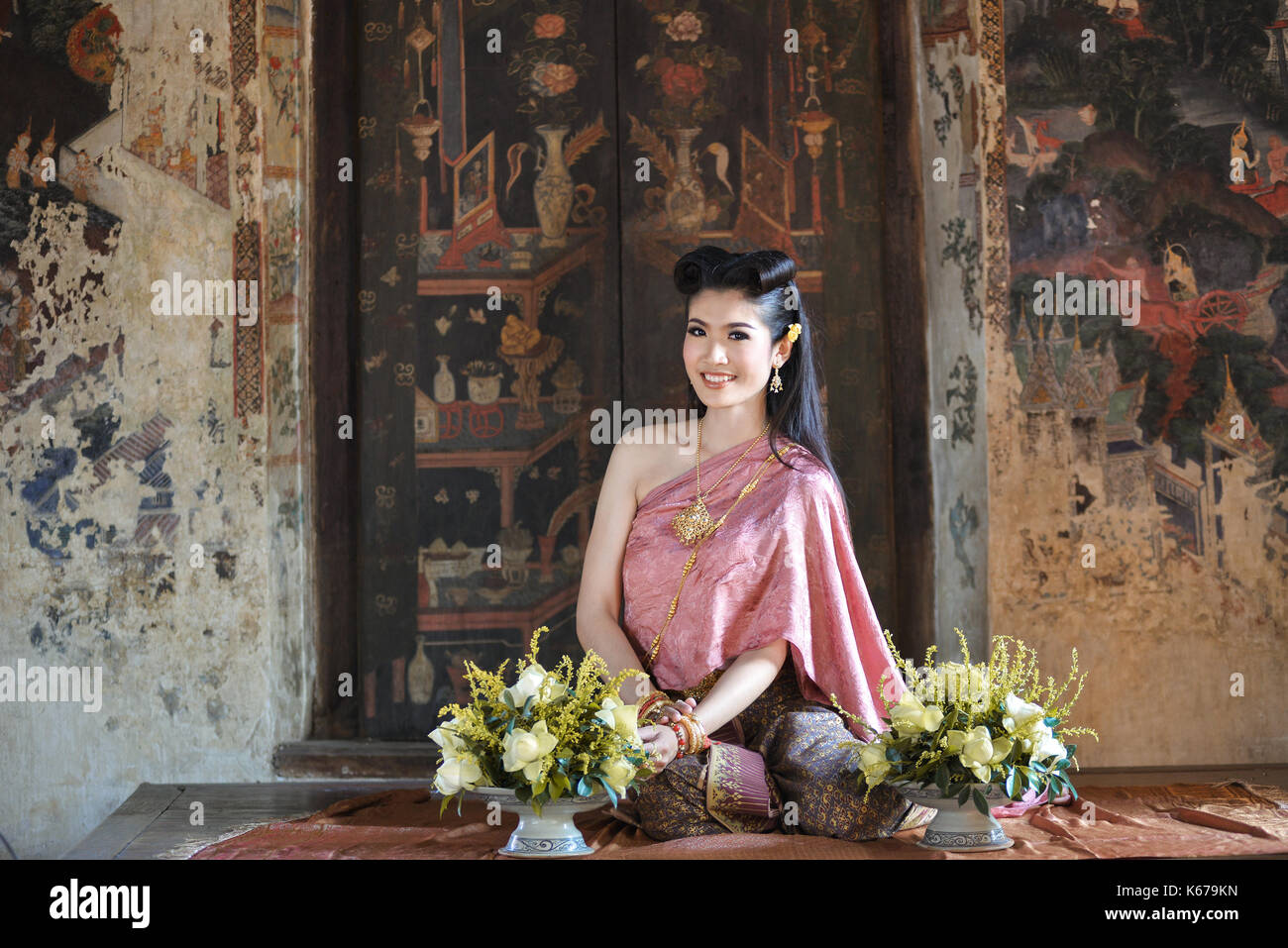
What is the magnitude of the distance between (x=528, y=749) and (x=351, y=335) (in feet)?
7.95

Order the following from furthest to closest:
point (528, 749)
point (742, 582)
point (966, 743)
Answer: point (742, 582)
point (966, 743)
point (528, 749)

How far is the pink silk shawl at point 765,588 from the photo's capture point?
3.01 metres

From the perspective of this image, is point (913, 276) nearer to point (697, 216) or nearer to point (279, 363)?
point (697, 216)

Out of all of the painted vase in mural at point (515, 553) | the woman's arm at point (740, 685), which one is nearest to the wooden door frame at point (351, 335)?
the painted vase in mural at point (515, 553)

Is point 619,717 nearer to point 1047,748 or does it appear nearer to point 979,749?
point 979,749

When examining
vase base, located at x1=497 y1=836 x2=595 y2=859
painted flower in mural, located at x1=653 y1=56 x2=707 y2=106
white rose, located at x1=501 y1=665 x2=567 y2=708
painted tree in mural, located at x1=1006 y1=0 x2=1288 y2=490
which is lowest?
vase base, located at x1=497 y1=836 x2=595 y2=859

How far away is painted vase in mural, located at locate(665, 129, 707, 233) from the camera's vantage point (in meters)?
4.45

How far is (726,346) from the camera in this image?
3.13 m

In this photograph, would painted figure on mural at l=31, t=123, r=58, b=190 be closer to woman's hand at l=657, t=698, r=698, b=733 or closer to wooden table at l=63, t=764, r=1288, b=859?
wooden table at l=63, t=764, r=1288, b=859

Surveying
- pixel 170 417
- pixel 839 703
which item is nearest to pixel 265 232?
pixel 170 417

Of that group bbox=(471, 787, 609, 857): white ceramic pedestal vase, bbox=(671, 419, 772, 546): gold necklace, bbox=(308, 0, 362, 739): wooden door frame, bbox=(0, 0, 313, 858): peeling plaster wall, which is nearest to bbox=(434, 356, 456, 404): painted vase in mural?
bbox=(308, 0, 362, 739): wooden door frame

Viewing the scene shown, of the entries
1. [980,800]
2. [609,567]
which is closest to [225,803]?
[609,567]

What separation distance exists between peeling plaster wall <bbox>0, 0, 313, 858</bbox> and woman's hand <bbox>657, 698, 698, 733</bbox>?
200 cm

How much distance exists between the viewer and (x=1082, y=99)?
14.1 feet
